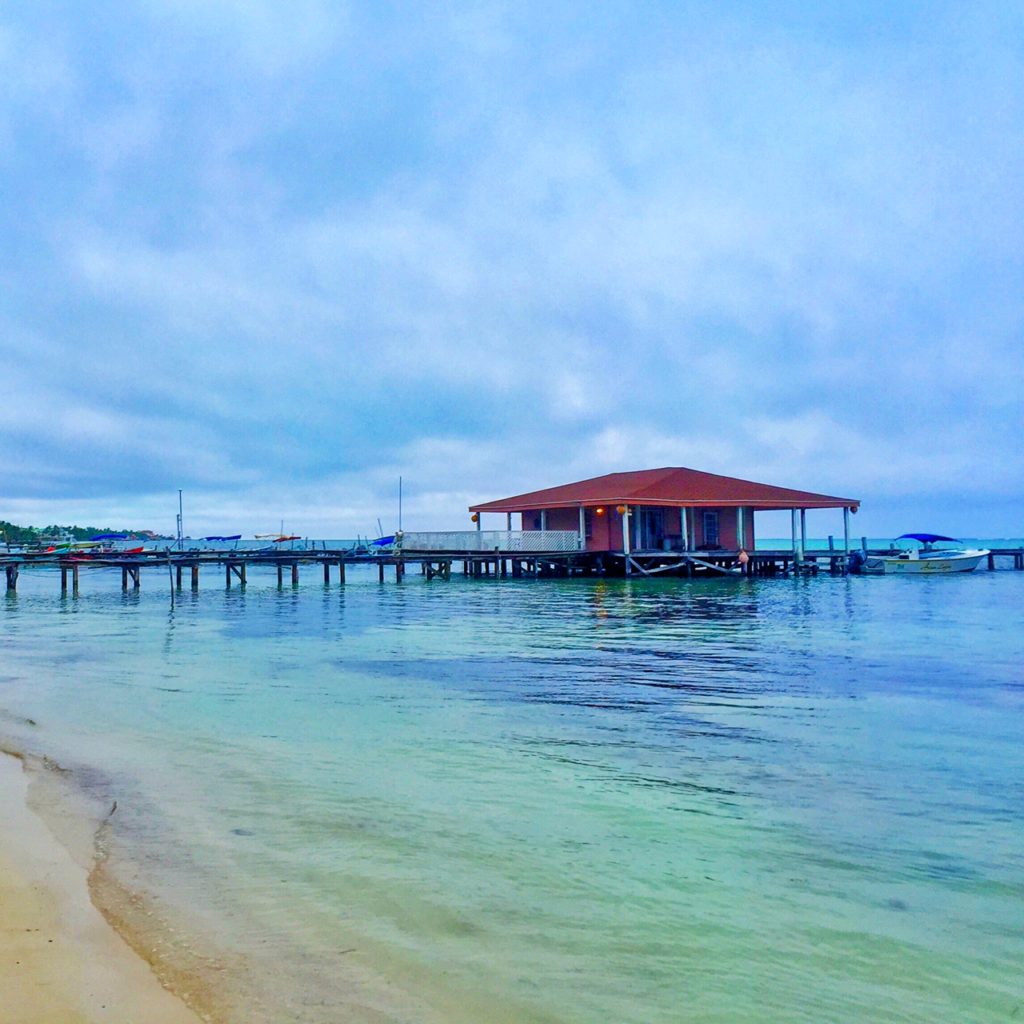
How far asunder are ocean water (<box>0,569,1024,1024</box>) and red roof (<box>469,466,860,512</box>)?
24.2m

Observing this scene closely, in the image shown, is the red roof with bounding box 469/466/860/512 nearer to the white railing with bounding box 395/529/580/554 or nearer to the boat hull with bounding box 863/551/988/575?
the white railing with bounding box 395/529/580/554

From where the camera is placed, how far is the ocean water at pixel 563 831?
13.2ft

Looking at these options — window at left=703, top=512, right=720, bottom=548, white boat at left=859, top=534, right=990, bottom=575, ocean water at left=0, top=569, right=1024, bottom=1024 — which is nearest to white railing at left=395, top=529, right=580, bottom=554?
window at left=703, top=512, right=720, bottom=548

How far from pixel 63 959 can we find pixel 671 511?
39.8m

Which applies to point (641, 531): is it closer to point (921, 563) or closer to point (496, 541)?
point (496, 541)

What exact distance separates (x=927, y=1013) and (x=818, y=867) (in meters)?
1.64

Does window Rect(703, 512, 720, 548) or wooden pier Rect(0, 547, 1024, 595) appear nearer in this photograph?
wooden pier Rect(0, 547, 1024, 595)

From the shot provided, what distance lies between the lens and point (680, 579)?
4019 centimetres

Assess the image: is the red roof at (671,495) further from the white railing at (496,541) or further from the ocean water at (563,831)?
the ocean water at (563,831)

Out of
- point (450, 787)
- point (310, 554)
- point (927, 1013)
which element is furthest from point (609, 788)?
point (310, 554)

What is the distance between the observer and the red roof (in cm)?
3922

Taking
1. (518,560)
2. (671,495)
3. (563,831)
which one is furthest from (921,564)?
(563,831)

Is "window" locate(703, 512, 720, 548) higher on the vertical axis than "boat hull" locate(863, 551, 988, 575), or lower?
higher

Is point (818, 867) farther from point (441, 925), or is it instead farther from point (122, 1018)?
point (122, 1018)
